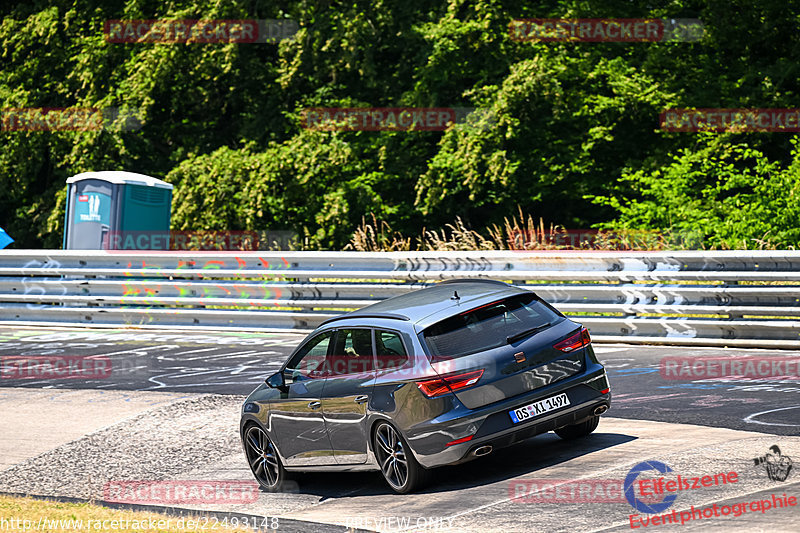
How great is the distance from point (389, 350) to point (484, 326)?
726 millimetres

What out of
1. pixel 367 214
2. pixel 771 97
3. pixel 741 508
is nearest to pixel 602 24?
pixel 771 97

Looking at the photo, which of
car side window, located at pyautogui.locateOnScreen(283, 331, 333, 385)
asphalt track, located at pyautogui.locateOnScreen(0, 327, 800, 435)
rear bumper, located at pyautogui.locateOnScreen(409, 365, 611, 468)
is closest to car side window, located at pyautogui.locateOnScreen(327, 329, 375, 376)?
car side window, located at pyautogui.locateOnScreen(283, 331, 333, 385)

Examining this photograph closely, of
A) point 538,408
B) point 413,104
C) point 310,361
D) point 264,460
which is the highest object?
point 413,104

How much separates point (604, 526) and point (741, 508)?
0.80m

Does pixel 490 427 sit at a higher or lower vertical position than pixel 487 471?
higher

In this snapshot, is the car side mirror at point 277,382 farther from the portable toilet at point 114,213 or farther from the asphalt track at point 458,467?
the portable toilet at point 114,213

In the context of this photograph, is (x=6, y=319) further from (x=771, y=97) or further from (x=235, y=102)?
(x=771, y=97)

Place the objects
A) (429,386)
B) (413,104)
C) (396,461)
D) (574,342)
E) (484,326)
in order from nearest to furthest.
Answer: (429,386)
(396,461)
(484,326)
(574,342)
(413,104)

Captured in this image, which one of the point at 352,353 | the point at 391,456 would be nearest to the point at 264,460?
the point at 352,353

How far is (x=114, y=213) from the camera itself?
17656mm

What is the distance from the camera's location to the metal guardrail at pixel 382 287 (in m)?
12.6

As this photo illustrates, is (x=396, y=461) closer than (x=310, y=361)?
Yes

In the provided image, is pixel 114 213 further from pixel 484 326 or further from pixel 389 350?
pixel 484 326

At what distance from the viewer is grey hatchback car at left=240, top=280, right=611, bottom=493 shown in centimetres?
759
